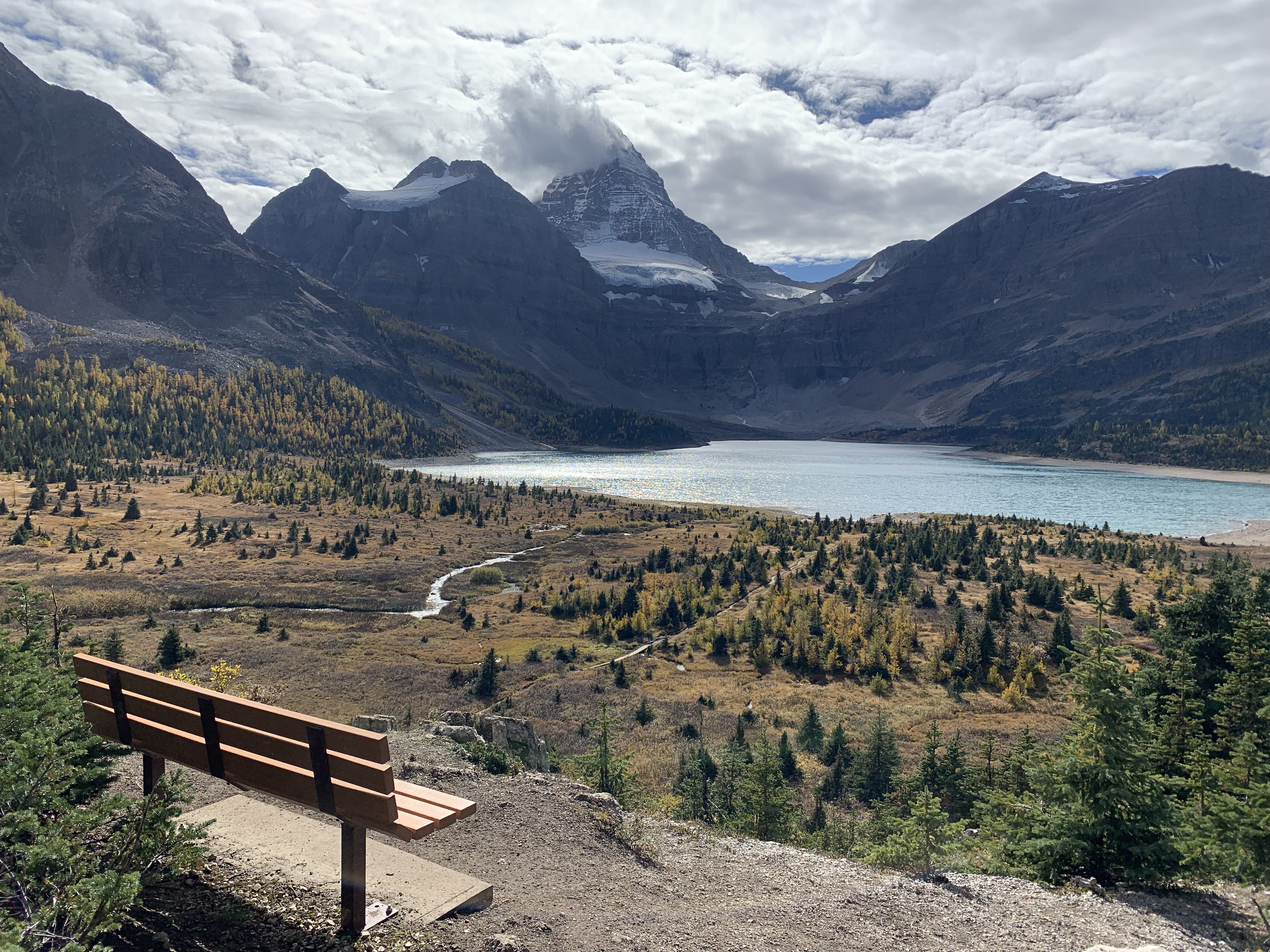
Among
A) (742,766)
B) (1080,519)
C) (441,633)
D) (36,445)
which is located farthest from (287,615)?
(1080,519)

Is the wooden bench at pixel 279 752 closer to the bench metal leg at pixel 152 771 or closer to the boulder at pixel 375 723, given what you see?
the bench metal leg at pixel 152 771

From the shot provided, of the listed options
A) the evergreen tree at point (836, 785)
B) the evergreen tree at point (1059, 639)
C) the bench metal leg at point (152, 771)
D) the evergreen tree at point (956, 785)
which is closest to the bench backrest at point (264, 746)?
the bench metal leg at point (152, 771)

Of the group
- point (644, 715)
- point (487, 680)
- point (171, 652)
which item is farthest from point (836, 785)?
point (171, 652)

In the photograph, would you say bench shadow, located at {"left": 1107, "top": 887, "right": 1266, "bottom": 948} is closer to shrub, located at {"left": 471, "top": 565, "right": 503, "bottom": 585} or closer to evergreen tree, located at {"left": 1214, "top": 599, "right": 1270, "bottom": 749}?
evergreen tree, located at {"left": 1214, "top": 599, "right": 1270, "bottom": 749}

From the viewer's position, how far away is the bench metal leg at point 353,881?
7.61m

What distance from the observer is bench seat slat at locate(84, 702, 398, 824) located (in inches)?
281

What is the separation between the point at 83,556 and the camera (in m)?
60.7

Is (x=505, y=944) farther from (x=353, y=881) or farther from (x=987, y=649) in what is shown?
(x=987, y=649)

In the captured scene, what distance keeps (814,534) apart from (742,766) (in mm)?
64963

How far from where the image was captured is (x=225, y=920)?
7.73 meters

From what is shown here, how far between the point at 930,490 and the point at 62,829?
150m

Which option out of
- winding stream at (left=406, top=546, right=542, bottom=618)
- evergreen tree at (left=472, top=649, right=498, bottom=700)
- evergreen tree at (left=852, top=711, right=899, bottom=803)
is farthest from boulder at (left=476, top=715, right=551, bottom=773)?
winding stream at (left=406, top=546, right=542, bottom=618)

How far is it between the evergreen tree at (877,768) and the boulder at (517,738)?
496 inches

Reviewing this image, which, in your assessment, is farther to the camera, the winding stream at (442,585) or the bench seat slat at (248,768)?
the winding stream at (442,585)
